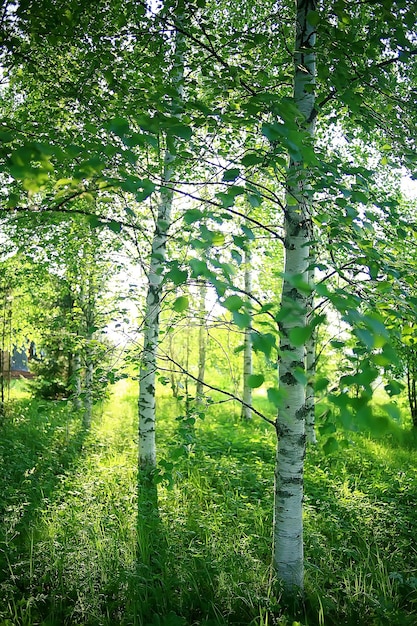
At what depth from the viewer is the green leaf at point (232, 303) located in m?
1.38

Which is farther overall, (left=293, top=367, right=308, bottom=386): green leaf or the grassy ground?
the grassy ground

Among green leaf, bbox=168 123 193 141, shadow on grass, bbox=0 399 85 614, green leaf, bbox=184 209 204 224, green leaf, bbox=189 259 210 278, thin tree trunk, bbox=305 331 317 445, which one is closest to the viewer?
green leaf, bbox=189 259 210 278

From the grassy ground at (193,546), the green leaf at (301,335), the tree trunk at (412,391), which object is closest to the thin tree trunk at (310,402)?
the grassy ground at (193,546)

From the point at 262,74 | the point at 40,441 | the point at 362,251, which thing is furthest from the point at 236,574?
the point at 40,441

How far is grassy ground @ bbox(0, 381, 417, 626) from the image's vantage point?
3.07m

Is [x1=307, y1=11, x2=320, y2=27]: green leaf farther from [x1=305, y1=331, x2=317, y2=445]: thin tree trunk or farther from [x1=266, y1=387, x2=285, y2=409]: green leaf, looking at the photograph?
[x1=305, y1=331, x2=317, y2=445]: thin tree trunk

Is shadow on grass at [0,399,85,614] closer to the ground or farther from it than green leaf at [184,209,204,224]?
closer to the ground

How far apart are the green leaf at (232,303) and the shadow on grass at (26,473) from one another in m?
2.64

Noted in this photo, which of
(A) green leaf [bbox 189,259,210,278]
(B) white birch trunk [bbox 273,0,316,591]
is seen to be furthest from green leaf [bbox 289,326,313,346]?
(B) white birch trunk [bbox 273,0,316,591]

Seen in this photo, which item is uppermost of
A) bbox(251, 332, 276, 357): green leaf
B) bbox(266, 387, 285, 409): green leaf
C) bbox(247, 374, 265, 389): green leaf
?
bbox(251, 332, 276, 357): green leaf

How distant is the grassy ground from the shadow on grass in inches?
1.0

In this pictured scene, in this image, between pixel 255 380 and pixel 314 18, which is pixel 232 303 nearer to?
pixel 255 380

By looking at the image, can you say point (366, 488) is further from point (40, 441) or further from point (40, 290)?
point (40, 290)

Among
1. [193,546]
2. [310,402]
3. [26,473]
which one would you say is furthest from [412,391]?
[26,473]
